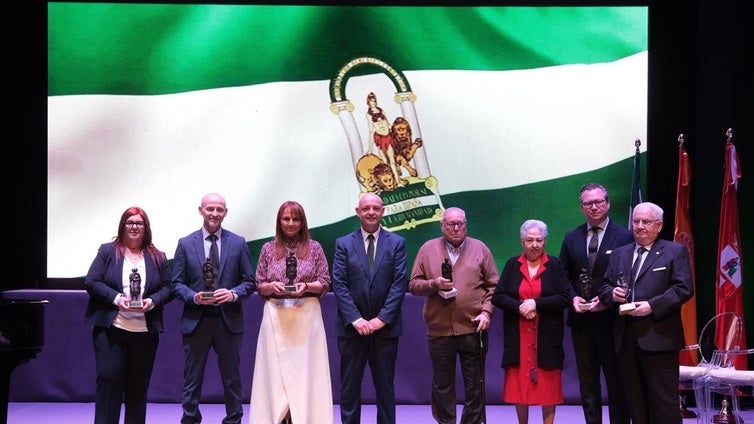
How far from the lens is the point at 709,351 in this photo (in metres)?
6.43

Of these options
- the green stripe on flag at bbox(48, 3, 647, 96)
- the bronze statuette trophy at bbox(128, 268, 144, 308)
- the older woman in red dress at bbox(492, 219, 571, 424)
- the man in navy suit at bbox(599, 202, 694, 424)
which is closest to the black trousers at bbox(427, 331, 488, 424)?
the older woman in red dress at bbox(492, 219, 571, 424)

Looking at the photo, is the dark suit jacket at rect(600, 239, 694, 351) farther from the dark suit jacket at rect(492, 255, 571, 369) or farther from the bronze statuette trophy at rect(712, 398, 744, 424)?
the bronze statuette trophy at rect(712, 398, 744, 424)

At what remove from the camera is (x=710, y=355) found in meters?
6.45

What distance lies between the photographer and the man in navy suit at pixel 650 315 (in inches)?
208

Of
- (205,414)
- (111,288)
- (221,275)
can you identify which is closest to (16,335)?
(111,288)

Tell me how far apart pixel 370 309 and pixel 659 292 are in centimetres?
176

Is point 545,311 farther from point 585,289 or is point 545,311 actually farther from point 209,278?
point 209,278

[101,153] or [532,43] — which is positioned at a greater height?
[532,43]

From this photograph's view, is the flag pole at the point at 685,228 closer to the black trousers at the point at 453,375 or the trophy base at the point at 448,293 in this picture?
the black trousers at the point at 453,375

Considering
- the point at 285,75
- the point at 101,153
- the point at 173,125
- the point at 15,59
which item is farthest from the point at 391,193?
the point at 15,59

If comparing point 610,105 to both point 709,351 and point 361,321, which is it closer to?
point 709,351

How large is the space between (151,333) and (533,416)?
10.6 feet

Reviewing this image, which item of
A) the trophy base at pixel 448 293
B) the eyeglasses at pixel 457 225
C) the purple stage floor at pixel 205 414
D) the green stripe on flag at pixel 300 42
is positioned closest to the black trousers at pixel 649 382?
the trophy base at pixel 448 293

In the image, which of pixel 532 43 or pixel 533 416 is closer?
pixel 533 416
